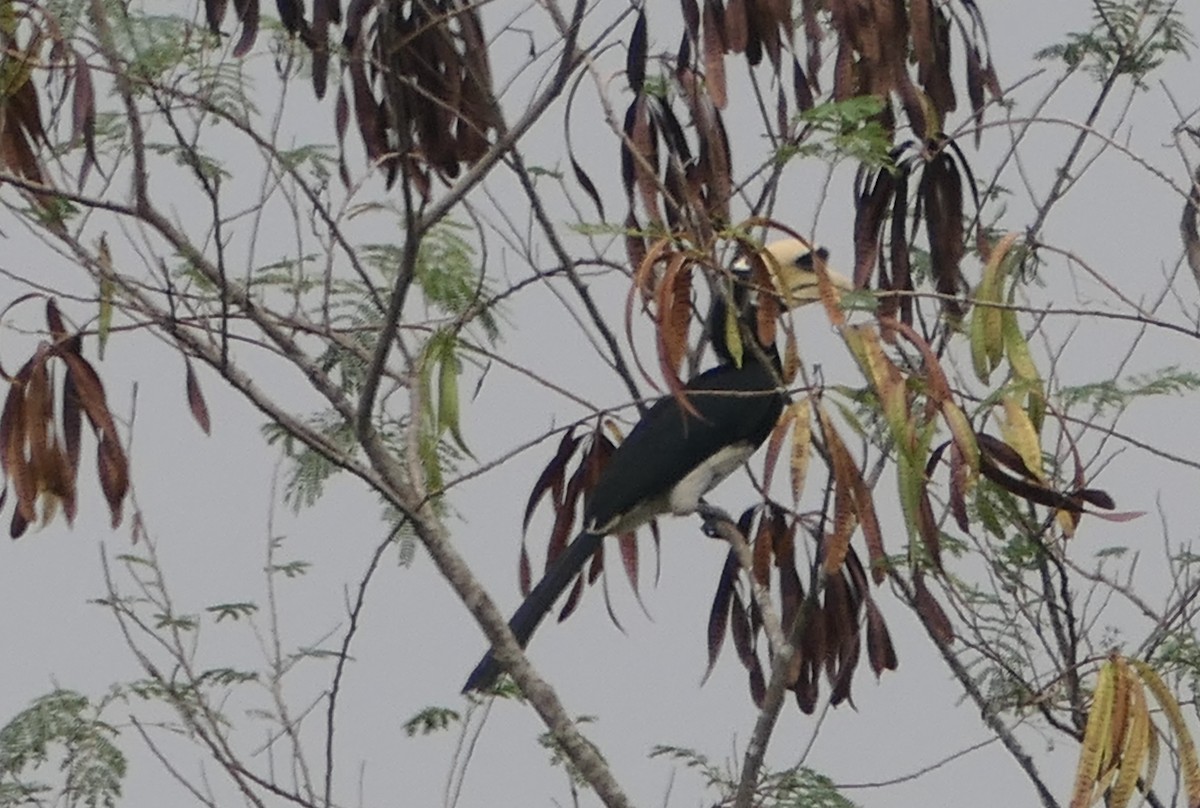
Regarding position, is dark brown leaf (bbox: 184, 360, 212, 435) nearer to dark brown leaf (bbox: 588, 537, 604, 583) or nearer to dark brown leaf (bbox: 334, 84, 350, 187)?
dark brown leaf (bbox: 334, 84, 350, 187)

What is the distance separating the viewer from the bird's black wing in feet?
12.1

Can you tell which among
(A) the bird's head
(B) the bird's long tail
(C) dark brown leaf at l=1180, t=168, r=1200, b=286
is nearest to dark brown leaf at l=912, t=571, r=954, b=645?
(A) the bird's head

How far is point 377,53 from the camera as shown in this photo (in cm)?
286

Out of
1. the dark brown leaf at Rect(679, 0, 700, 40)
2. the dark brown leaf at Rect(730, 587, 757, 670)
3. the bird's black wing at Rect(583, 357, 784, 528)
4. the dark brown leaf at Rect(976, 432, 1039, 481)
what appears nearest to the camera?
the dark brown leaf at Rect(976, 432, 1039, 481)

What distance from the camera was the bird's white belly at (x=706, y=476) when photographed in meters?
4.09

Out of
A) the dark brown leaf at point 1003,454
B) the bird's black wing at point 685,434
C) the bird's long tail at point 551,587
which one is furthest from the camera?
the bird's black wing at point 685,434

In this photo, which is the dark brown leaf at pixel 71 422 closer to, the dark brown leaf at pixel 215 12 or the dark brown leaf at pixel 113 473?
the dark brown leaf at pixel 113 473

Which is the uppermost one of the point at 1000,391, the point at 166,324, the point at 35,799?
the point at 166,324

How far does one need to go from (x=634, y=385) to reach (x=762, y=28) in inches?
38.9

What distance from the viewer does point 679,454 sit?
4004 millimetres

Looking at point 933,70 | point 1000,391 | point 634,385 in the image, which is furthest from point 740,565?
point 1000,391

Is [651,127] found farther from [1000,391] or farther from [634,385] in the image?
[1000,391]

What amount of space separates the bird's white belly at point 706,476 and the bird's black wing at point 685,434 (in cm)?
2

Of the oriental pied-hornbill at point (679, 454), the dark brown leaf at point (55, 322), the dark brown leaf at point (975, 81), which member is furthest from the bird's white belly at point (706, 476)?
the dark brown leaf at point (55, 322)
